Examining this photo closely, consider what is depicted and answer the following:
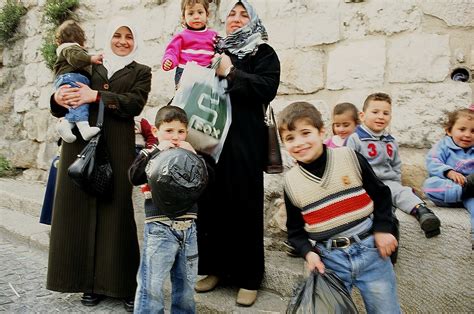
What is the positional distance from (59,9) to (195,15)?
3086 millimetres

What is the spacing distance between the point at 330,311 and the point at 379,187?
550mm

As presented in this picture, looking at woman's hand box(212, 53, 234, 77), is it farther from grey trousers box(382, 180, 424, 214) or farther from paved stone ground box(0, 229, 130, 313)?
paved stone ground box(0, 229, 130, 313)

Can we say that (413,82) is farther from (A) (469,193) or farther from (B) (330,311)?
(B) (330,311)

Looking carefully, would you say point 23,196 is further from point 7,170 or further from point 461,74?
point 461,74

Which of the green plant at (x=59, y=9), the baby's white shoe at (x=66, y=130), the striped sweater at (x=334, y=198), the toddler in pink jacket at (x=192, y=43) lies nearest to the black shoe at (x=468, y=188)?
the striped sweater at (x=334, y=198)

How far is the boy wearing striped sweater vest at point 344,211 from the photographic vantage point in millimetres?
1880

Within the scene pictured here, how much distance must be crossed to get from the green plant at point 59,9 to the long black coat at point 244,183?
3.23m

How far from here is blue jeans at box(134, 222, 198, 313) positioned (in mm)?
2195

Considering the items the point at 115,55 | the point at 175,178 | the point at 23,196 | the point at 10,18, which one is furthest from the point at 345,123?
the point at 10,18

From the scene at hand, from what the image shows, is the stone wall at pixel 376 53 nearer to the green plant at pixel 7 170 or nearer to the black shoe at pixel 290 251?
the black shoe at pixel 290 251

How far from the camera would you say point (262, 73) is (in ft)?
8.28

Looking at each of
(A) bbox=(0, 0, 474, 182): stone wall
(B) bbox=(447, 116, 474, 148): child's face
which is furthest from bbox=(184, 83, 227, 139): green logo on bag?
(B) bbox=(447, 116, 474, 148): child's face

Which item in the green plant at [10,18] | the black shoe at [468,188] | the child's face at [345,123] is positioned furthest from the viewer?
the green plant at [10,18]

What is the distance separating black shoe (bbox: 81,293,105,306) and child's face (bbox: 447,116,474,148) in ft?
7.45
